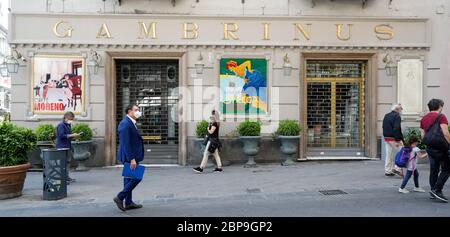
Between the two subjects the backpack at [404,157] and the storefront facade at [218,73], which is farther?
the storefront facade at [218,73]

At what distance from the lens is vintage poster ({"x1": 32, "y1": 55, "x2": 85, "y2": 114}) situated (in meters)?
12.5

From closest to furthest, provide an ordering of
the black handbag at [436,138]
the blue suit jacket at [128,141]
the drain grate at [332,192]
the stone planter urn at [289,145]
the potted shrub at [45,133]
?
the blue suit jacket at [128,141]
the black handbag at [436,138]
the drain grate at [332,192]
the potted shrub at [45,133]
the stone planter urn at [289,145]

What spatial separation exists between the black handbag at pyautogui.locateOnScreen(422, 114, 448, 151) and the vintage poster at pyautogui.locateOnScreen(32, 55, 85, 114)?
10024 millimetres

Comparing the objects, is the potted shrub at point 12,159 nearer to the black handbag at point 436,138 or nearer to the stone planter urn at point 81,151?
the stone planter urn at point 81,151

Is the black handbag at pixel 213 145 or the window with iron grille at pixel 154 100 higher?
the window with iron grille at pixel 154 100

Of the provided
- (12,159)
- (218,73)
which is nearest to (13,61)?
(12,159)

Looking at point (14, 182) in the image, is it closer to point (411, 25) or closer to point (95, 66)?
point (95, 66)

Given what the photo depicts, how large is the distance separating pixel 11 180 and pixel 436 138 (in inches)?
330

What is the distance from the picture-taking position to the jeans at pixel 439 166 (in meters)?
7.18

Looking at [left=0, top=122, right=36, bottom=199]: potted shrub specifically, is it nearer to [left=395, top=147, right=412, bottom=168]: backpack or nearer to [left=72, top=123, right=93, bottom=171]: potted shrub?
[left=72, top=123, right=93, bottom=171]: potted shrub

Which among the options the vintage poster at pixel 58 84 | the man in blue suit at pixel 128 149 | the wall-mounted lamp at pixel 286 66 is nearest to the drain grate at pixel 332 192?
the man in blue suit at pixel 128 149

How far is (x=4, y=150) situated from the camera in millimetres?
7945
